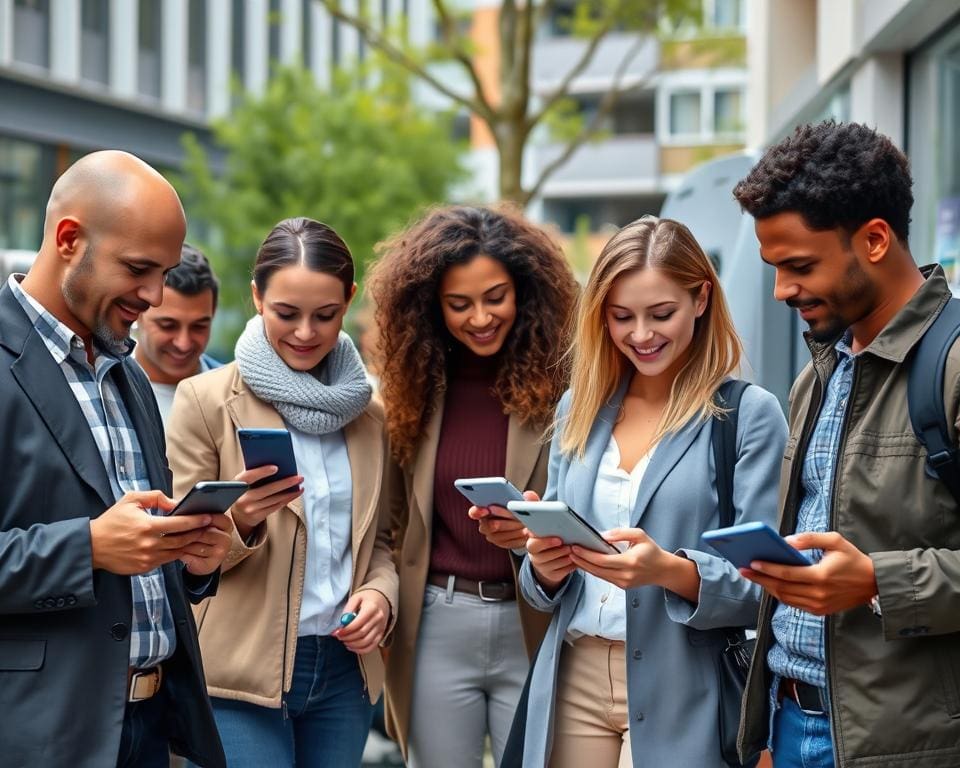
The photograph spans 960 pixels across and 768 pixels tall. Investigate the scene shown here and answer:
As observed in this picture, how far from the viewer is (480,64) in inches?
1531

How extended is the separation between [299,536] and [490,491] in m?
0.76

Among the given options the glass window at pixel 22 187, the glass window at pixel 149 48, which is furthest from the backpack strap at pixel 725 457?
the glass window at pixel 149 48

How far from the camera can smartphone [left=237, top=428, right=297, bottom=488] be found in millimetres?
3150

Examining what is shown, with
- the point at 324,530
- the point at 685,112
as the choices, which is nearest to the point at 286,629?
the point at 324,530

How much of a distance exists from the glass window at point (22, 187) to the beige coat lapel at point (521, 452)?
20617 millimetres

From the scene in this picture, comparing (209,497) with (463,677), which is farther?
(463,677)

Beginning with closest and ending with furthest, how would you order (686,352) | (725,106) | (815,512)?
(815,512)
(686,352)
(725,106)

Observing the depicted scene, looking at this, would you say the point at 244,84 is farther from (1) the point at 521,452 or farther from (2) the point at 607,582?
(2) the point at 607,582

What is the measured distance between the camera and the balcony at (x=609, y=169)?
38562 millimetres

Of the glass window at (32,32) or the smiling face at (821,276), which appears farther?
the glass window at (32,32)

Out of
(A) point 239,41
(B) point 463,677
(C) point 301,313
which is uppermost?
(A) point 239,41

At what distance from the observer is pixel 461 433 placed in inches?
160

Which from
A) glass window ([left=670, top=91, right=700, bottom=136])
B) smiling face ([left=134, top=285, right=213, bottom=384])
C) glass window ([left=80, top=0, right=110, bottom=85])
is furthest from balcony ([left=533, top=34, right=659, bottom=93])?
smiling face ([left=134, top=285, right=213, bottom=384])

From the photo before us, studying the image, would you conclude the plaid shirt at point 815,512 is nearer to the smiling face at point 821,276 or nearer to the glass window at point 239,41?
the smiling face at point 821,276
